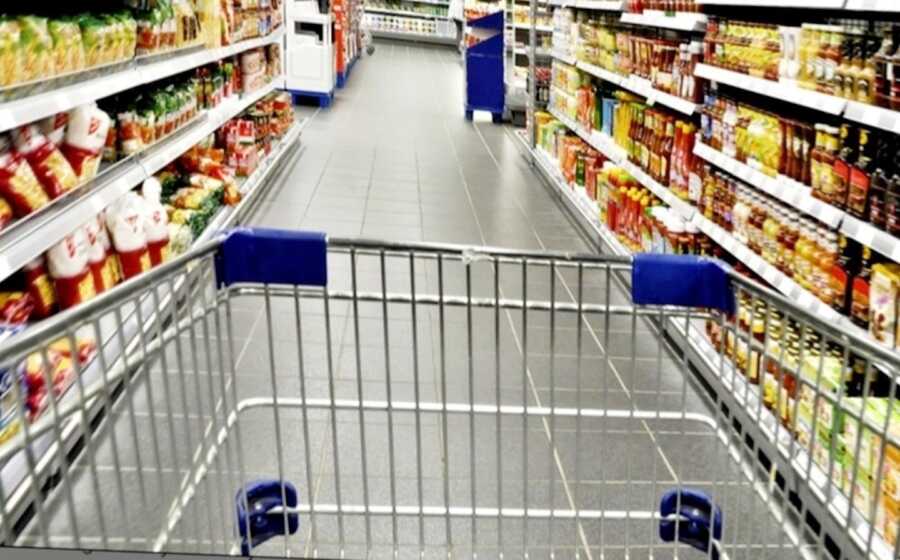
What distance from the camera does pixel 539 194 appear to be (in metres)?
7.04

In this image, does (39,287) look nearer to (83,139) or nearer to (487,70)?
(83,139)

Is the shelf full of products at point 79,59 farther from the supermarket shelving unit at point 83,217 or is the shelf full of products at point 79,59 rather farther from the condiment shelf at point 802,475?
the condiment shelf at point 802,475

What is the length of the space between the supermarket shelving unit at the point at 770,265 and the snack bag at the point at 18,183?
1.80 metres

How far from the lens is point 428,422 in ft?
10.2

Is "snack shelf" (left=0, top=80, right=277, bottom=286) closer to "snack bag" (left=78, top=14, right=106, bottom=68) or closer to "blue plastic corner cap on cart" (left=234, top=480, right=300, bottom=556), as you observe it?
"snack bag" (left=78, top=14, right=106, bottom=68)

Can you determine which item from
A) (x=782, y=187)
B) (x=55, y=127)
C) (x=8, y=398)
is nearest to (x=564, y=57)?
(x=782, y=187)

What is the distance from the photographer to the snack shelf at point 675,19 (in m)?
3.99

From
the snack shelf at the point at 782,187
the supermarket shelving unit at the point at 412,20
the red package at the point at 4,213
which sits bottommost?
the snack shelf at the point at 782,187

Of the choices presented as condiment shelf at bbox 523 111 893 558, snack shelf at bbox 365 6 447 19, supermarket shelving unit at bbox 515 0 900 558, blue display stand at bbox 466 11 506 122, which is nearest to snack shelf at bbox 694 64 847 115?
supermarket shelving unit at bbox 515 0 900 558

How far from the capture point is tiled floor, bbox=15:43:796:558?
182 centimetres

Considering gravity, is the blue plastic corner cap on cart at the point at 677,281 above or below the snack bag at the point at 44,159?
below

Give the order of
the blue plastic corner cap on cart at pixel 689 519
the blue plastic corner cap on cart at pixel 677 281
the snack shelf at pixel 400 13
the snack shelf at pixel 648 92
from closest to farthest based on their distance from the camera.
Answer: the blue plastic corner cap on cart at pixel 677 281, the blue plastic corner cap on cart at pixel 689 519, the snack shelf at pixel 648 92, the snack shelf at pixel 400 13

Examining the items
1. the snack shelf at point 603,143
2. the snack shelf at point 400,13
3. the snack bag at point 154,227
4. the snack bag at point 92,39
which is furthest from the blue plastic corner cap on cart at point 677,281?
the snack shelf at point 400,13

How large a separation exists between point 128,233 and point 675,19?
8.98 feet
